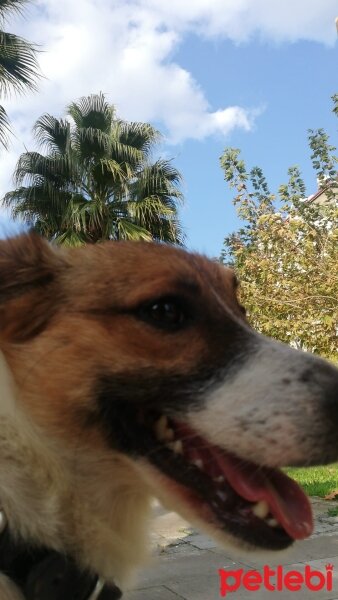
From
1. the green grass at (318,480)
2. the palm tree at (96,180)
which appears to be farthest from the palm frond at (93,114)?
the green grass at (318,480)

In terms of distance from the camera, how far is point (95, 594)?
1.98m

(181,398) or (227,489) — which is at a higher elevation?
(181,398)

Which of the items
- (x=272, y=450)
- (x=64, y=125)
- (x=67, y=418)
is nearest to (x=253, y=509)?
(x=272, y=450)

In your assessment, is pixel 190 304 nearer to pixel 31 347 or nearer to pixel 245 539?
pixel 31 347

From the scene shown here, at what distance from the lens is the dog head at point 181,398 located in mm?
2070

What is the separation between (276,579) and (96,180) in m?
12.0

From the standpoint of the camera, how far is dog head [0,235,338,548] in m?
2.07

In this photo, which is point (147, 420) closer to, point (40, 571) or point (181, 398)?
point (181, 398)

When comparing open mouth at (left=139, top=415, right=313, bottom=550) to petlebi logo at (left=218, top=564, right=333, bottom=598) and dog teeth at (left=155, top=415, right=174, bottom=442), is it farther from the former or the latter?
petlebi logo at (left=218, top=564, right=333, bottom=598)

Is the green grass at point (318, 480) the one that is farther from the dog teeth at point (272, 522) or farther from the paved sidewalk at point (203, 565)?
the dog teeth at point (272, 522)

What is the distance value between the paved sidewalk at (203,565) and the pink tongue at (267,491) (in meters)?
1.32

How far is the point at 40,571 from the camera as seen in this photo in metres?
1.79

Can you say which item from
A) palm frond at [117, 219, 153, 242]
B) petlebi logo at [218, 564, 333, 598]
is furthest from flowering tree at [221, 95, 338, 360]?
petlebi logo at [218, 564, 333, 598]

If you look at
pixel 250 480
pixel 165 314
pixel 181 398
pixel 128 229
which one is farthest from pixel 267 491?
pixel 128 229
